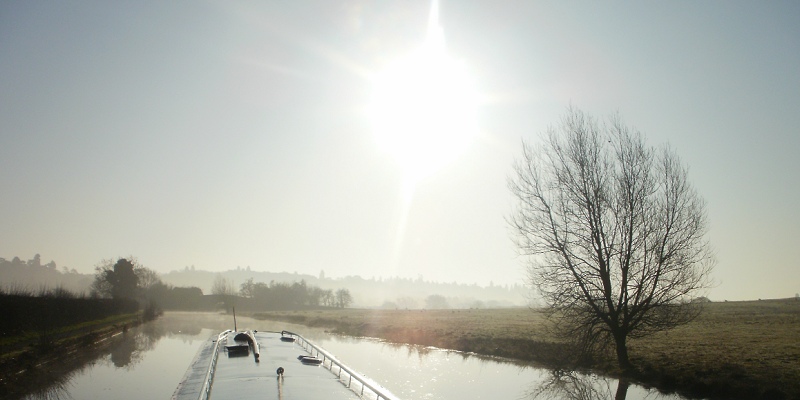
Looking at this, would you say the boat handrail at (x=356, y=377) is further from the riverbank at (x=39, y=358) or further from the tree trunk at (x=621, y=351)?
the tree trunk at (x=621, y=351)

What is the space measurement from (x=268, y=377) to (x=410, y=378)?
858 cm

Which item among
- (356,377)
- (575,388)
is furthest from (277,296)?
(356,377)

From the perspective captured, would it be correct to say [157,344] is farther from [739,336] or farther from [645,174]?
[739,336]

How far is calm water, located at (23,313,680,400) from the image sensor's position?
16531 millimetres

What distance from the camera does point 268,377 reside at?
11758mm

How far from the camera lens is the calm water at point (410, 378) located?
54.2ft

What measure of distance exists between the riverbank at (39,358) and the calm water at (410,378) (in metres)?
0.76

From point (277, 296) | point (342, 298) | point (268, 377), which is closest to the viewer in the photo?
point (268, 377)

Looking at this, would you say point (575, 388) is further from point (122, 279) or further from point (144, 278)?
point (144, 278)

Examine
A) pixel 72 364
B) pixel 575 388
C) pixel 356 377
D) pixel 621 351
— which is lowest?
pixel 72 364

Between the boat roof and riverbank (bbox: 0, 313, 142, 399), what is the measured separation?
22.7 ft

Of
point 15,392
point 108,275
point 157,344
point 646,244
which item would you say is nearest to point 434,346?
point 646,244

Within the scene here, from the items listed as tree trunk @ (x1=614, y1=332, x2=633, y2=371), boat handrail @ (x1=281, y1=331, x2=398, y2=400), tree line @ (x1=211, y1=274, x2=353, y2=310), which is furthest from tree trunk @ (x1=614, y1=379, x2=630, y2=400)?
tree line @ (x1=211, y1=274, x2=353, y2=310)

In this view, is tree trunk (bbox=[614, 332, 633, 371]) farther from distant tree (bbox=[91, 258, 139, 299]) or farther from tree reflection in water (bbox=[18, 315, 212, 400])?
distant tree (bbox=[91, 258, 139, 299])
